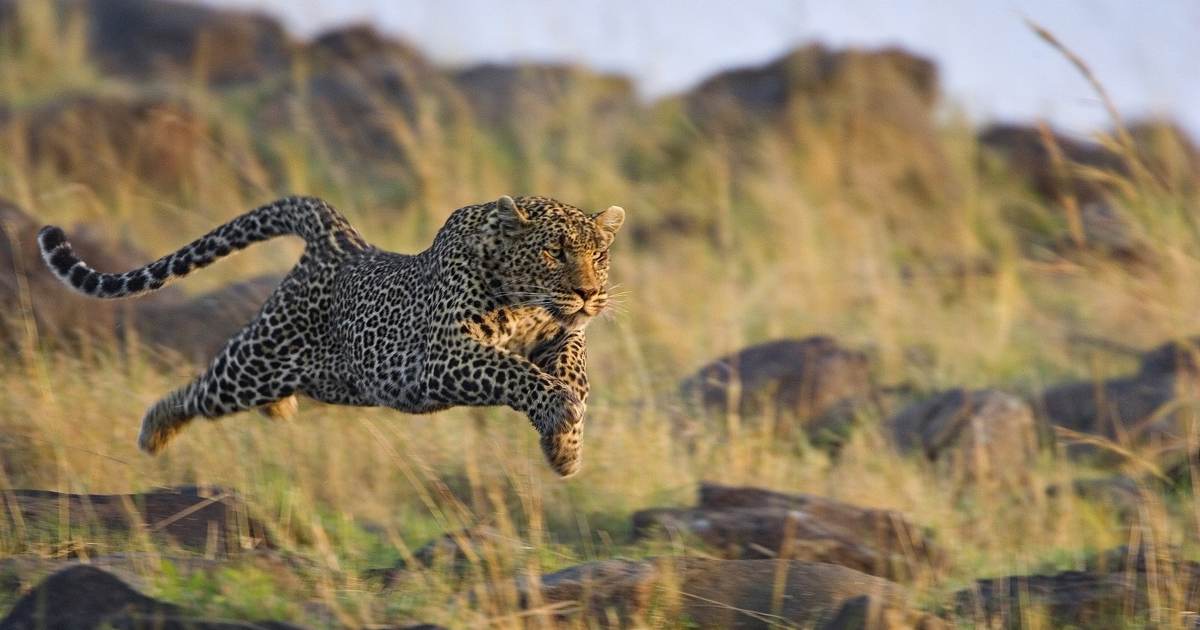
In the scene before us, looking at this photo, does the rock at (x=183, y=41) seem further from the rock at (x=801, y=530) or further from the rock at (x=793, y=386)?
the rock at (x=801, y=530)

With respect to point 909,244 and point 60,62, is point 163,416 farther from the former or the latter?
point 60,62

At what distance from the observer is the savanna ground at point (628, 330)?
5855 millimetres

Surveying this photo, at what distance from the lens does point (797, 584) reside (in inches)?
187

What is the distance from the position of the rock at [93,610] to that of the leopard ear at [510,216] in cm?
172

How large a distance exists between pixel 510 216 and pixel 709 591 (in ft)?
4.62

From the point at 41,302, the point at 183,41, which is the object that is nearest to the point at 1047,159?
the point at 183,41

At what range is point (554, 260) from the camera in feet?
16.5

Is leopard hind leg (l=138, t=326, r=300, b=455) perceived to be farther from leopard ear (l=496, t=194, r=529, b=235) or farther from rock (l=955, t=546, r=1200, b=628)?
rock (l=955, t=546, r=1200, b=628)

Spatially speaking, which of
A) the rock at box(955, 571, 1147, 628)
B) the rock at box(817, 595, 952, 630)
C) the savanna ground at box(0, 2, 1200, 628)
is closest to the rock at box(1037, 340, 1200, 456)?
the savanna ground at box(0, 2, 1200, 628)

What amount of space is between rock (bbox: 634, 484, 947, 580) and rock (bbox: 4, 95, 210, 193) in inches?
310

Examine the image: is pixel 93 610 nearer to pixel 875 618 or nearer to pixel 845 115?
pixel 875 618

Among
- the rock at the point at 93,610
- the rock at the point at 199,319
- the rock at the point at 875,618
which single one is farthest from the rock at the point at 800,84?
the rock at the point at 93,610

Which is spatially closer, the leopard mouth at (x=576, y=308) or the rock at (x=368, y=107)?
the leopard mouth at (x=576, y=308)

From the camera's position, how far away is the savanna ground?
19.2 ft
